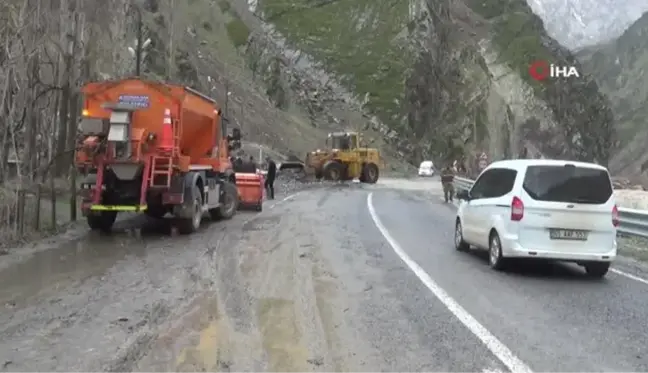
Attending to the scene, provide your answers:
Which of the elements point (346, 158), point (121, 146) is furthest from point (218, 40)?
point (121, 146)

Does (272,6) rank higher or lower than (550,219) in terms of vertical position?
higher

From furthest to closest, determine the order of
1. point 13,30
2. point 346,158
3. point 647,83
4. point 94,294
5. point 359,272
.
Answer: point 647,83 < point 346,158 < point 13,30 < point 359,272 < point 94,294

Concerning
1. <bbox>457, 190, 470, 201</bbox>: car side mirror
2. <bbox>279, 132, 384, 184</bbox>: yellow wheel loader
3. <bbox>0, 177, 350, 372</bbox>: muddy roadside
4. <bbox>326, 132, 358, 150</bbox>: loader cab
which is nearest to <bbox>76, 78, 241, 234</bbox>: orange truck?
<bbox>0, 177, 350, 372</bbox>: muddy roadside

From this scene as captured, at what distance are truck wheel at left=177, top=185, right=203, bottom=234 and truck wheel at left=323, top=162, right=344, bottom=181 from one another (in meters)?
29.1

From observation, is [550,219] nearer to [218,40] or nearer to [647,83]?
[218,40]

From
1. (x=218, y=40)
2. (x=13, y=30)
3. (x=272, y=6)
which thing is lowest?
(x=13, y=30)

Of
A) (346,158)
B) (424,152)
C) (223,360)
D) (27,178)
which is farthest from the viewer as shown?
(424,152)

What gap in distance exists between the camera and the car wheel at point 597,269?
12.3 meters

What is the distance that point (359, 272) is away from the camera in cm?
1194

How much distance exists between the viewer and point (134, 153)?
53.8ft

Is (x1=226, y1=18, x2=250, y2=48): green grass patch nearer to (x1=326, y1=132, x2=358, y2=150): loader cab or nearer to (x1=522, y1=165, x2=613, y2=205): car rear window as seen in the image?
(x1=326, y1=132, x2=358, y2=150): loader cab

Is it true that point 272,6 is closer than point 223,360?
No

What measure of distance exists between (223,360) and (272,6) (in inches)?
4399

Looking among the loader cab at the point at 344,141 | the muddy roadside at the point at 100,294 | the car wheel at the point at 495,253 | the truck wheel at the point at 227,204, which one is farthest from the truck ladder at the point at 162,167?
the loader cab at the point at 344,141
